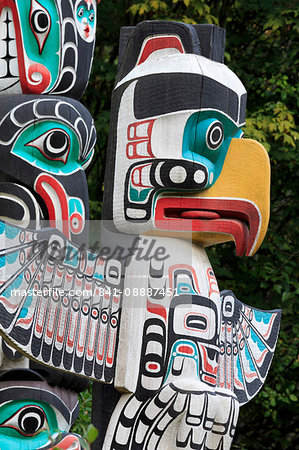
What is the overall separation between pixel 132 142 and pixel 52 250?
0.72 metres

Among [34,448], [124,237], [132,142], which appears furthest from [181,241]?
[34,448]

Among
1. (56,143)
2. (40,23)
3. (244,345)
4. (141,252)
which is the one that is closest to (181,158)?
(141,252)

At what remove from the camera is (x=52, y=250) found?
353cm

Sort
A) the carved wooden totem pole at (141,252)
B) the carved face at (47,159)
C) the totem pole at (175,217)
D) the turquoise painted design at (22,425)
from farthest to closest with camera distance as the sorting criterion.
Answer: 1. the carved face at (47,159)
2. the turquoise painted design at (22,425)
3. the totem pole at (175,217)
4. the carved wooden totem pole at (141,252)

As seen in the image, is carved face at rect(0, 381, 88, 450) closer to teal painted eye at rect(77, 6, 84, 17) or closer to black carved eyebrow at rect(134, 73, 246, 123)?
black carved eyebrow at rect(134, 73, 246, 123)

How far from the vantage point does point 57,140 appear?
445 centimetres

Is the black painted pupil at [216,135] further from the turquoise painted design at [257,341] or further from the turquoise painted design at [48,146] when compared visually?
the turquoise painted design at [257,341]

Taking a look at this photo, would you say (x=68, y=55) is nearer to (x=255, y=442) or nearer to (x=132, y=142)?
(x=132, y=142)

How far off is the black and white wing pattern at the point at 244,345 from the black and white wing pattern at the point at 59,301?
76 cm

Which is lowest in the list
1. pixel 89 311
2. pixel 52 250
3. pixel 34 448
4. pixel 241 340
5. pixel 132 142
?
pixel 34 448

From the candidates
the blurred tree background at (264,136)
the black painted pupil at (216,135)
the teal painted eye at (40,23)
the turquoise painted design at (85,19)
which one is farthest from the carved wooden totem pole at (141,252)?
the blurred tree background at (264,136)

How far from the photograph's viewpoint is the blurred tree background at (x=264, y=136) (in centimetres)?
790

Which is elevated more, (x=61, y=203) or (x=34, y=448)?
(x=61, y=203)

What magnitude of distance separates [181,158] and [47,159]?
2.81ft
